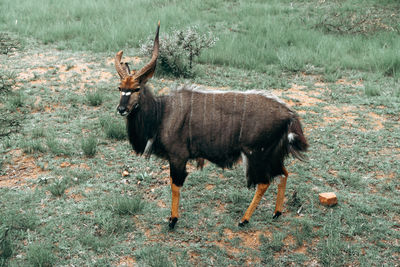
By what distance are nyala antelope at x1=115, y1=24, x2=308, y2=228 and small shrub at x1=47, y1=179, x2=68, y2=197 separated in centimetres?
123

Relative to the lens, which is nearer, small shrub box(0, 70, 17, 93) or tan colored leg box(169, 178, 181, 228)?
tan colored leg box(169, 178, 181, 228)

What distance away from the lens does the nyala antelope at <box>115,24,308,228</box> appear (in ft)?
13.2

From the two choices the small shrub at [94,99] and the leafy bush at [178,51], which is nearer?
the small shrub at [94,99]

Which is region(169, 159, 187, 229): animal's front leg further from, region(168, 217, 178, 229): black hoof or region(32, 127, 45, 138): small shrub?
region(32, 127, 45, 138): small shrub

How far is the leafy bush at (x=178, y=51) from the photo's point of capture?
8.38 metres

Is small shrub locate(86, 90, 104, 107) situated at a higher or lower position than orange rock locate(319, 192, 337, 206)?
higher

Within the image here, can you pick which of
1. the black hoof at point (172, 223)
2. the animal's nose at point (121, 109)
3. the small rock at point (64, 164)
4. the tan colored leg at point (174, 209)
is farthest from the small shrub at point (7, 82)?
the black hoof at point (172, 223)

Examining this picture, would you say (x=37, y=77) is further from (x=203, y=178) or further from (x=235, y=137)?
(x=235, y=137)

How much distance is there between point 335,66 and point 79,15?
27.0 ft

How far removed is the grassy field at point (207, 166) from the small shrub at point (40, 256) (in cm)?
1

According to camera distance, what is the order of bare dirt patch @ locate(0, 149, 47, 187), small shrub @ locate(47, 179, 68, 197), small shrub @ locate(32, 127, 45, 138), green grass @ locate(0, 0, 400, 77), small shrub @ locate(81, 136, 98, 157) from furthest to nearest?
green grass @ locate(0, 0, 400, 77) < small shrub @ locate(32, 127, 45, 138) < small shrub @ locate(81, 136, 98, 157) < bare dirt patch @ locate(0, 149, 47, 187) < small shrub @ locate(47, 179, 68, 197)

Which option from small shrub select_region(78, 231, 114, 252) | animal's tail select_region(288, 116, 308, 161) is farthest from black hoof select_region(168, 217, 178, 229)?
animal's tail select_region(288, 116, 308, 161)

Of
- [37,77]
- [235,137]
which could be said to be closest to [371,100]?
[235,137]

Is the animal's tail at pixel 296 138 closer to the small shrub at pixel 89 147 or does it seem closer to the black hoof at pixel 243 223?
the black hoof at pixel 243 223
